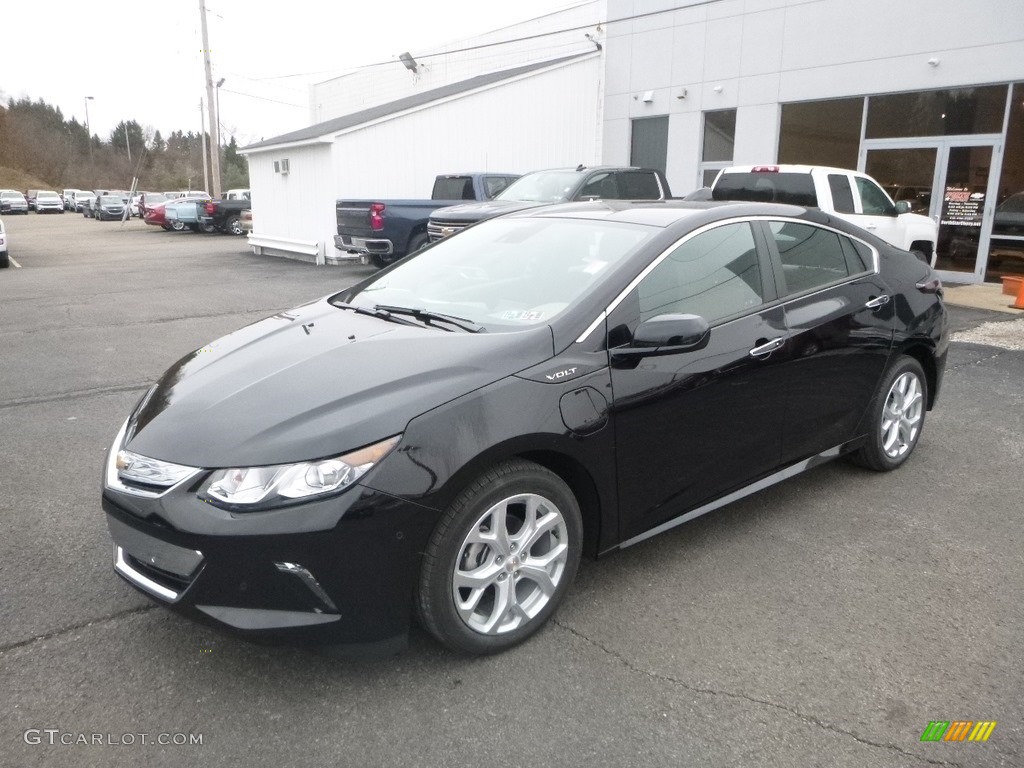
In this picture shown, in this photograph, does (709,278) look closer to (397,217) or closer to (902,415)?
(902,415)

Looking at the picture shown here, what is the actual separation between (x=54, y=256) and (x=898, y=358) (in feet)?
70.6

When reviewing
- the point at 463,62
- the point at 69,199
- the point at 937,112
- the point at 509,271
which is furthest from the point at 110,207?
the point at 509,271

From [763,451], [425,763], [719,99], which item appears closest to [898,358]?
[763,451]

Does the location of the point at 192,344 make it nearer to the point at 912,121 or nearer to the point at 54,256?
the point at 912,121

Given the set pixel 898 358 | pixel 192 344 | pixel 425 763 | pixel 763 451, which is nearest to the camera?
pixel 425 763

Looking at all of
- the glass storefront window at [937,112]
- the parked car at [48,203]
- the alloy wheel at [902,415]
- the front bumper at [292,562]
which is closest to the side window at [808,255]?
the alloy wheel at [902,415]

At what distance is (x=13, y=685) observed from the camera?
8.93 ft

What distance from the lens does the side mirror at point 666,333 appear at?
10.1ft

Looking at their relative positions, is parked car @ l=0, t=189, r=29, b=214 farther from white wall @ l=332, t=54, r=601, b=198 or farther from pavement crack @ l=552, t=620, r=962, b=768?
pavement crack @ l=552, t=620, r=962, b=768

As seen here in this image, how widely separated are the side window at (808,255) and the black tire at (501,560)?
5.77ft

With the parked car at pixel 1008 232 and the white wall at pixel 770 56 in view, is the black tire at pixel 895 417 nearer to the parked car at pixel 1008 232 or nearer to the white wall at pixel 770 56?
the parked car at pixel 1008 232

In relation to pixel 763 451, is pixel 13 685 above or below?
below

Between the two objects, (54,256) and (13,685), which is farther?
(54,256)

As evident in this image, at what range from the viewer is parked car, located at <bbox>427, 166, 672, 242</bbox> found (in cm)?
1152
